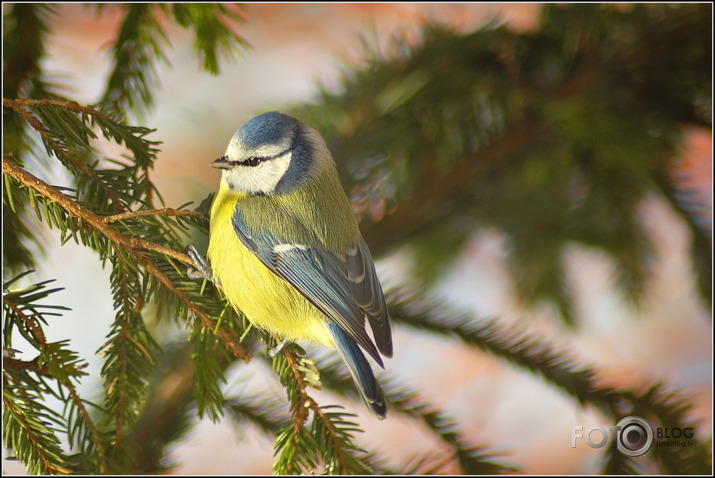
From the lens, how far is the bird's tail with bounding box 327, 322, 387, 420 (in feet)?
2.71

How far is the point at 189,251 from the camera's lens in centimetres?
89

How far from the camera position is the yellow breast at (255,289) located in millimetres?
889

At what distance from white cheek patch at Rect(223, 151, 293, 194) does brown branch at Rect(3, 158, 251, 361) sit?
241mm

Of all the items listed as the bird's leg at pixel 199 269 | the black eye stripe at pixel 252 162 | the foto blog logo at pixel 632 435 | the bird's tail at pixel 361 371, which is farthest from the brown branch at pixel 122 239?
the foto blog logo at pixel 632 435

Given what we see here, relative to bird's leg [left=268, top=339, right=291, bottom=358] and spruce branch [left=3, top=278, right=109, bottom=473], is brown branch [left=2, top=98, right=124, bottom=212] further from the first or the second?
bird's leg [left=268, top=339, right=291, bottom=358]

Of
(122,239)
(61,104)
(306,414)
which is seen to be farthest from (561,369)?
(61,104)

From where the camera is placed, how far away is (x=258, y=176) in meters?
0.99

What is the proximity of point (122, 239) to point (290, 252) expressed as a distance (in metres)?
0.27

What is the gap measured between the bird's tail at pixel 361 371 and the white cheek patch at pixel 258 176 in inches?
9.3

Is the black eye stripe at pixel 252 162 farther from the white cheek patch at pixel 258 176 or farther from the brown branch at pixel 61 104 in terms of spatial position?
the brown branch at pixel 61 104

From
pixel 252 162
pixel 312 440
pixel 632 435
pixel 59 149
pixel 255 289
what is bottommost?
pixel 632 435

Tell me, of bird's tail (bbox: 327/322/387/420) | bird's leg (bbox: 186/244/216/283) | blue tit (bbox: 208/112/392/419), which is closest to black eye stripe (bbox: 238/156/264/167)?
blue tit (bbox: 208/112/392/419)

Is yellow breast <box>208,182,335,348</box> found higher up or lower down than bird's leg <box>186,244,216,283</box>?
lower down

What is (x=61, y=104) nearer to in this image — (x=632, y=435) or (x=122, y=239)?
(x=122, y=239)
